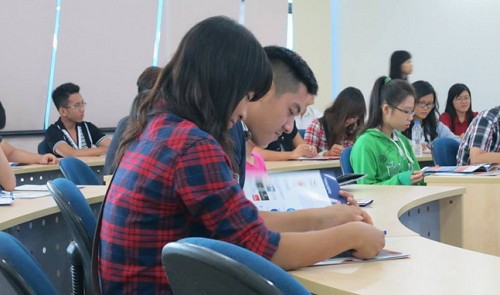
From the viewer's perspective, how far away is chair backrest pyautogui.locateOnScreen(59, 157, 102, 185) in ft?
11.0

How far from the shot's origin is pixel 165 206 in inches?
54.4

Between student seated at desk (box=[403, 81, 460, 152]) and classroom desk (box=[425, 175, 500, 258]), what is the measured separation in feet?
6.65

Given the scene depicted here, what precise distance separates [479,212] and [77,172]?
199 cm

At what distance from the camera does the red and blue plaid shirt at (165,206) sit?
1.35 meters

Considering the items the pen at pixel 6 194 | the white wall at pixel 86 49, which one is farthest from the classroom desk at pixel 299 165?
the white wall at pixel 86 49

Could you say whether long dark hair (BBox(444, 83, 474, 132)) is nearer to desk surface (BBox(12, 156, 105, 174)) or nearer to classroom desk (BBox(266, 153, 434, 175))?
classroom desk (BBox(266, 153, 434, 175))

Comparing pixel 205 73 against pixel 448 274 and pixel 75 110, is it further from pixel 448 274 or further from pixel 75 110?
pixel 75 110

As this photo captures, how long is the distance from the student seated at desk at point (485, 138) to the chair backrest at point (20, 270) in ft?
10.0

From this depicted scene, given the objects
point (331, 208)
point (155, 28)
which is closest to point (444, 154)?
point (331, 208)

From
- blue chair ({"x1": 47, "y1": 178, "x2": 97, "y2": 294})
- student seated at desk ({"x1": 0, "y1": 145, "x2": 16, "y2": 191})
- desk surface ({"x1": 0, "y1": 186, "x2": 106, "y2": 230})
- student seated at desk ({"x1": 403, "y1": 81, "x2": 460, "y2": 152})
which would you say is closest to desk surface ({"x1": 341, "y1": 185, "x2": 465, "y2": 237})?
blue chair ({"x1": 47, "y1": 178, "x2": 97, "y2": 294})

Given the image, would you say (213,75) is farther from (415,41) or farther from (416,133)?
(415,41)

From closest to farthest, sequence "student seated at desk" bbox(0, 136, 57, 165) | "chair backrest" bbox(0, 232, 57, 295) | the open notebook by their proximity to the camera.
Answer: "chair backrest" bbox(0, 232, 57, 295) < the open notebook < "student seated at desk" bbox(0, 136, 57, 165)

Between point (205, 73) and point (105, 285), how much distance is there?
49cm

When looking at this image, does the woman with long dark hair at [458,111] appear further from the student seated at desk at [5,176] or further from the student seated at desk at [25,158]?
the student seated at desk at [5,176]
